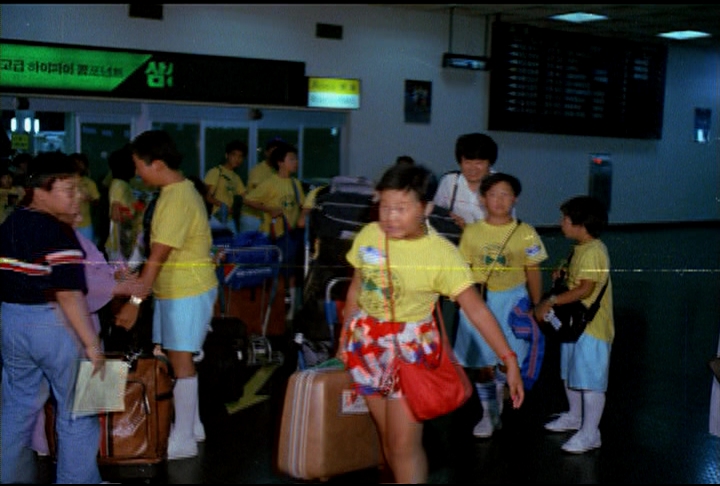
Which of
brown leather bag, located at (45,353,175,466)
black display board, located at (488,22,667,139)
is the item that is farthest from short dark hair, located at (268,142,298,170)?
black display board, located at (488,22,667,139)

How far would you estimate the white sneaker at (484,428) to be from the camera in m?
4.63

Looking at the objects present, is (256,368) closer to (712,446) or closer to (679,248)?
(712,446)

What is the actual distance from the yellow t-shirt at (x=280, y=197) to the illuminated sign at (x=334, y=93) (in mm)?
4506

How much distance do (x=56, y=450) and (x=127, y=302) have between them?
68cm

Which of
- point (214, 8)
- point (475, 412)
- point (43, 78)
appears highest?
point (214, 8)

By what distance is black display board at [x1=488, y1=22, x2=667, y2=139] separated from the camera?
480 inches

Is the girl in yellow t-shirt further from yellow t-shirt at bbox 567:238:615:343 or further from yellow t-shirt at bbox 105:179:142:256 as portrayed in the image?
yellow t-shirt at bbox 105:179:142:256

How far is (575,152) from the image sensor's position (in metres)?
14.0

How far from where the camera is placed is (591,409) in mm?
4418

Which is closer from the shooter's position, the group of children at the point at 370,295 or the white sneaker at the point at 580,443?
the group of children at the point at 370,295

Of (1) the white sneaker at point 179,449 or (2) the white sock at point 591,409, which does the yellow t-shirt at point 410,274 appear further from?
(2) the white sock at point 591,409

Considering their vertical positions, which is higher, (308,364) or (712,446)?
(308,364)

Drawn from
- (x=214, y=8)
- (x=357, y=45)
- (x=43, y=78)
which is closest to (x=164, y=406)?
(x=43, y=78)

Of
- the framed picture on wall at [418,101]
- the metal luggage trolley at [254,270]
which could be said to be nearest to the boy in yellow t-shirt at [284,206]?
the metal luggage trolley at [254,270]
